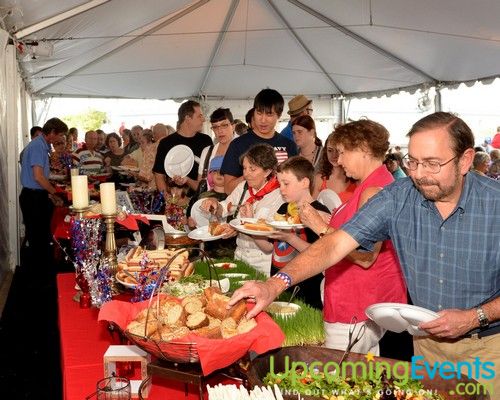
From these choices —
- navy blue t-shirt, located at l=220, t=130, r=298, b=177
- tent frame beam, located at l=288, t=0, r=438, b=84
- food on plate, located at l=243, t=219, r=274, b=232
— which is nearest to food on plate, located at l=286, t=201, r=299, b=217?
food on plate, located at l=243, t=219, r=274, b=232

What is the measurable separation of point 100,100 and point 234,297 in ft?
43.0

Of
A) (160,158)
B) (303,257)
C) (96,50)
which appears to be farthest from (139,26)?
(303,257)

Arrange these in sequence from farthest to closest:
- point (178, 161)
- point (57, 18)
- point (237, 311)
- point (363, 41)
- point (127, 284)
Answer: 1. point (363, 41)
2. point (57, 18)
3. point (178, 161)
4. point (127, 284)
5. point (237, 311)

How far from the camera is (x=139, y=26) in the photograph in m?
8.54

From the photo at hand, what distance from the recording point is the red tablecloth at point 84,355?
69.6 inches

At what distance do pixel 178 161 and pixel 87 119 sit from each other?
21457 millimetres

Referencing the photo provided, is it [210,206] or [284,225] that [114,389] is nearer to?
[284,225]

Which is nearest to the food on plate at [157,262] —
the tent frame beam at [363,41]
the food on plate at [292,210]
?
the food on plate at [292,210]

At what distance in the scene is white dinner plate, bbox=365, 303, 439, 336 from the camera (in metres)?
1.64

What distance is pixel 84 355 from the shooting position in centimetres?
209

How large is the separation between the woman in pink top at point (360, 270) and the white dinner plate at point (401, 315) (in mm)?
605

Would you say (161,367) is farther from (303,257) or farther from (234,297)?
(303,257)

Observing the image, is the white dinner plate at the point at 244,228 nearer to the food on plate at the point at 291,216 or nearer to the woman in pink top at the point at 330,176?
the food on plate at the point at 291,216

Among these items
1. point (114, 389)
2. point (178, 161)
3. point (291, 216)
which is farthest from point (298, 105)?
point (114, 389)
